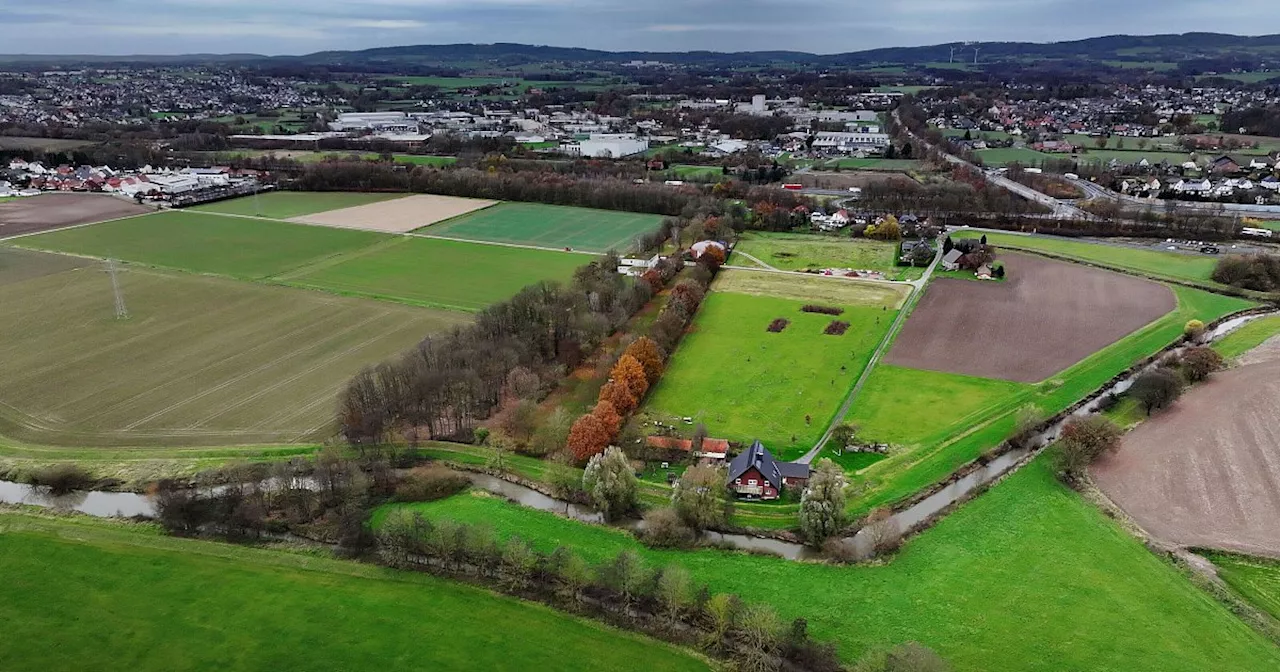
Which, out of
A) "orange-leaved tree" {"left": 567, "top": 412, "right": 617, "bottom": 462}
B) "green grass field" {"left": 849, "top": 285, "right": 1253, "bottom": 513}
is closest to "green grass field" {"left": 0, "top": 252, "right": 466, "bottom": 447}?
"orange-leaved tree" {"left": 567, "top": 412, "right": 617, "bottom": 462}

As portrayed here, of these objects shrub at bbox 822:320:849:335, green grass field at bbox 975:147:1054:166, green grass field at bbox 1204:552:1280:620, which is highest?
green grass field at bbox 975:147:1054:166

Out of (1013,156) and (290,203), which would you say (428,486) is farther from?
(1013,156)

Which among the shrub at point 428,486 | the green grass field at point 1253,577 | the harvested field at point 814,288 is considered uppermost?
the harvested field at point 814,288

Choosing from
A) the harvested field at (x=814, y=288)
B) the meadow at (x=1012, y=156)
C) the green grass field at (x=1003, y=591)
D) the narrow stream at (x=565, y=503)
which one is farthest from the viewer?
the meadow at (x=1012, y=156)

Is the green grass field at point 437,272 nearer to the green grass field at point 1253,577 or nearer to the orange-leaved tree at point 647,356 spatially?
the orange-leaved tree at point 647,356

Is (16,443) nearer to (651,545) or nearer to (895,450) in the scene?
(651,545)

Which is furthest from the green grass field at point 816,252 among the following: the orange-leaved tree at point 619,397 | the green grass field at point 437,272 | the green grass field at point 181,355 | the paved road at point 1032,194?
the orange-leaved tree at point 619,397

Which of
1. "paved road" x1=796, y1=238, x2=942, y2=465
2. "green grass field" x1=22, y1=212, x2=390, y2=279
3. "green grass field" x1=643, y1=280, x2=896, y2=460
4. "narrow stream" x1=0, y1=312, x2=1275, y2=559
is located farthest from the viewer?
"green grass field" x1=22, y1=212, x2=390, y2=279

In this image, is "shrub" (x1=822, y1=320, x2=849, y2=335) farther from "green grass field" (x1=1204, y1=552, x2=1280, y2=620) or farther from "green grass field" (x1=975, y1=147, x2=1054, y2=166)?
"green grass field" (x1=975, y1=147, x2=1054, y2=166)
